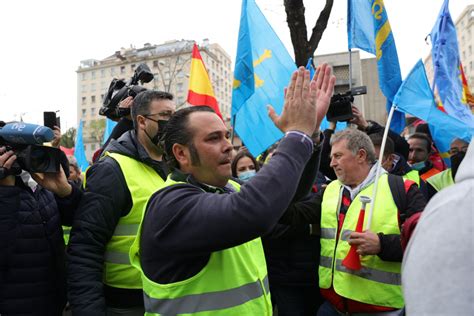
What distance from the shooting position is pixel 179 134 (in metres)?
1.77

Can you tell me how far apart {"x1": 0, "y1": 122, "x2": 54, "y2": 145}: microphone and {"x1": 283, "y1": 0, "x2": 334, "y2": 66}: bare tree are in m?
5.86

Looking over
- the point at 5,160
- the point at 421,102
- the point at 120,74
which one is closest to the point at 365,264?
the point at 421,102

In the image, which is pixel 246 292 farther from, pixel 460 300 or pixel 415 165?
pixel 415 165

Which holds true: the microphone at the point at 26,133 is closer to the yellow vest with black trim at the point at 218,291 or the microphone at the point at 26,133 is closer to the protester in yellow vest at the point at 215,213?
the protester in yellow vest at the point at 215,213

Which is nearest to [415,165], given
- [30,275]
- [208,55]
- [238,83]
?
[238,83]

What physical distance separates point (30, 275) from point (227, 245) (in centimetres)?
150

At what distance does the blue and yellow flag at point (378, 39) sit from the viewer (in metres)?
4.09

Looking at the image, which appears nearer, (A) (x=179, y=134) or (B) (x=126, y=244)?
(A) (x=179, y=134)

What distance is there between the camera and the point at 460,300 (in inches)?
25.8

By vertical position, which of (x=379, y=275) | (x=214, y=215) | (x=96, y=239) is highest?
A: (x=214, y=215)

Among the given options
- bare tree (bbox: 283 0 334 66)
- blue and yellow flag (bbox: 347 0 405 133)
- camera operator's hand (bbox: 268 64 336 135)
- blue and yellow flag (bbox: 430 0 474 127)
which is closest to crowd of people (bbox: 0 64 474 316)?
camera operator's hand (bbox: 268 64 336 135)

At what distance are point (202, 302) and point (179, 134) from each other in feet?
2.29

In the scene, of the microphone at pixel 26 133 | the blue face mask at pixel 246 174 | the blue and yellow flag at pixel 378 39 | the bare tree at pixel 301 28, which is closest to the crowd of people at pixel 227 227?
the microphone at pixel 26 133

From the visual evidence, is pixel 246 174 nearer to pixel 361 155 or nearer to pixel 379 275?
pixel 361 155
